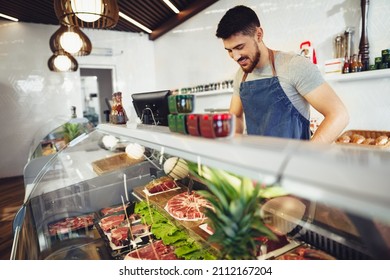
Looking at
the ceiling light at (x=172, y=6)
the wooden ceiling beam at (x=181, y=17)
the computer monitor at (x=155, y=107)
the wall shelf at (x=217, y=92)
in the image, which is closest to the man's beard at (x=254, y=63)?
the computer monitor at (x=155, y=107)

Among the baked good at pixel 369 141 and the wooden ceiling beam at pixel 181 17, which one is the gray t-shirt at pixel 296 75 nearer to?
the baked good at pixel 369 141

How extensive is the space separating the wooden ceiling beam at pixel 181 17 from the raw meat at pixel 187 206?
15.6 ft

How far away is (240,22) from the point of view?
A: 1812 mm

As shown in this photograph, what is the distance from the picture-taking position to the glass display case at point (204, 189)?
619mm

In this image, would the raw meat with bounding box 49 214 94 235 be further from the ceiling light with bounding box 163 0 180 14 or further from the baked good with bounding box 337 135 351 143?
the ceiling light with bounding box 163 0 180 14

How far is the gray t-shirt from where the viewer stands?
1727 mm

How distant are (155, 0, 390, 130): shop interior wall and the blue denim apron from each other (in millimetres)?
1547

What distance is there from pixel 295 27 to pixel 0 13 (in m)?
6.15

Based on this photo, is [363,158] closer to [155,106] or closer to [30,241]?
[155,106]

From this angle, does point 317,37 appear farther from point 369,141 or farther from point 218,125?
point 218,125

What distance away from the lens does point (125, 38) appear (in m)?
7.89

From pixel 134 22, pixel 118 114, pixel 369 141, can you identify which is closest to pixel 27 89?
pixel 134 22

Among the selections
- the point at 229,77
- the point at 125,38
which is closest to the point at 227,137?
the point at 229,77

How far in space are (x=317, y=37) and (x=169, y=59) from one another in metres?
4.61
